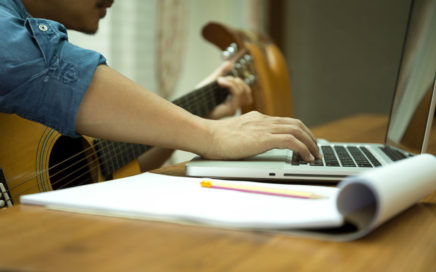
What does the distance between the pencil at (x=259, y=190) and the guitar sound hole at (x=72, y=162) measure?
336mm

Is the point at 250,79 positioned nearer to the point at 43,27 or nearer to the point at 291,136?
the point at 291,136

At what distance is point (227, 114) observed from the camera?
1315 mm

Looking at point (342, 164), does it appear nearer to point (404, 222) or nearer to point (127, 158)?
point (404, 222)

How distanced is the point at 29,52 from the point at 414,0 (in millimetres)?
849

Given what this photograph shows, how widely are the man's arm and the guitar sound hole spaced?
0.16m

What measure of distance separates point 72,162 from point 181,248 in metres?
0.49

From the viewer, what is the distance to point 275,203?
46 cm

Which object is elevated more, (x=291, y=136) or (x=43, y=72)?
(x=43, y=72)

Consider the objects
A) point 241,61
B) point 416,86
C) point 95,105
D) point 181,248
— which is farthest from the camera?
point 241,61

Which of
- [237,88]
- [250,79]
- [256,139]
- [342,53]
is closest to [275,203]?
[256,139]

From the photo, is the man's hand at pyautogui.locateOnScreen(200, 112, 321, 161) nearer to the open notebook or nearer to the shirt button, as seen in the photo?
the open notebook

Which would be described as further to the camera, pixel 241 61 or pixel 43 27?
pixel 241 61

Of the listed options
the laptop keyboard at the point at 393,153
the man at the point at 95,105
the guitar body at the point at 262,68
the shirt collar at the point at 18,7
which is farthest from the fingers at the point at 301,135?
the guitar body at the point at 262,68

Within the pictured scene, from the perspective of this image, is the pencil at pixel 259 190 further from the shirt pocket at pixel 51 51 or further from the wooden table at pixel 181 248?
the shirt pocket at pixel 51 51
